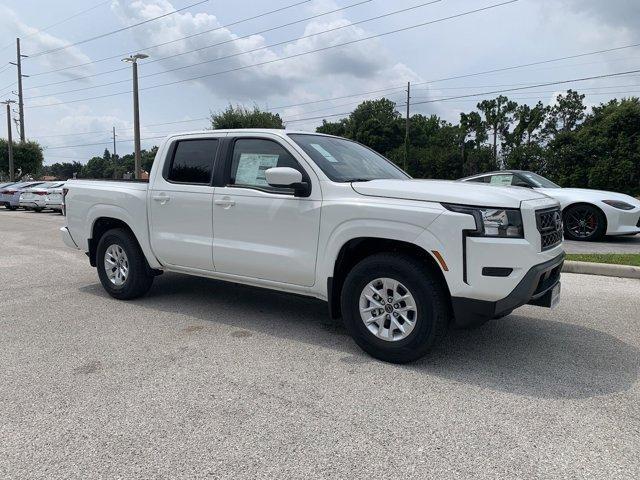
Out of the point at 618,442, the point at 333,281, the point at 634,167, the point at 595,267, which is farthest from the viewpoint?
the point at 634,167

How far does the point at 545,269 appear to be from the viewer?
380 centimetres

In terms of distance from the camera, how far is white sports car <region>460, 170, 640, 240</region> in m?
9.80

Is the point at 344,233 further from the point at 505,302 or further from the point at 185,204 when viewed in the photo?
the point at 185,204

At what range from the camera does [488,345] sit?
452cm

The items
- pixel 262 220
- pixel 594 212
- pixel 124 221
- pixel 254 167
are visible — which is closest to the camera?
pixel 262 220

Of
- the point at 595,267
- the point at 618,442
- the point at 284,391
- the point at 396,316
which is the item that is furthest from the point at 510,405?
the point at 595,267

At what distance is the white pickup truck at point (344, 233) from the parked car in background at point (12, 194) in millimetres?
23226

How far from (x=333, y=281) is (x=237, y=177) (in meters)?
1.49

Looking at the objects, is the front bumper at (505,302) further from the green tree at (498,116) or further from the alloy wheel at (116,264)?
the green tree at (498,116)

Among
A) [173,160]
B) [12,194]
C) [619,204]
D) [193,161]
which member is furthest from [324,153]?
[12,194]

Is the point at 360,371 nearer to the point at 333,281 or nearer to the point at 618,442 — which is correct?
the point at 333,281

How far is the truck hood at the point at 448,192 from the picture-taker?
3.68 metres

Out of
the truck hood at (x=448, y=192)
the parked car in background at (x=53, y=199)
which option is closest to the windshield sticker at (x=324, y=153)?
the truck hood at (x=448, y=192)

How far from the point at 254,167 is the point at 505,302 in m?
2.59
